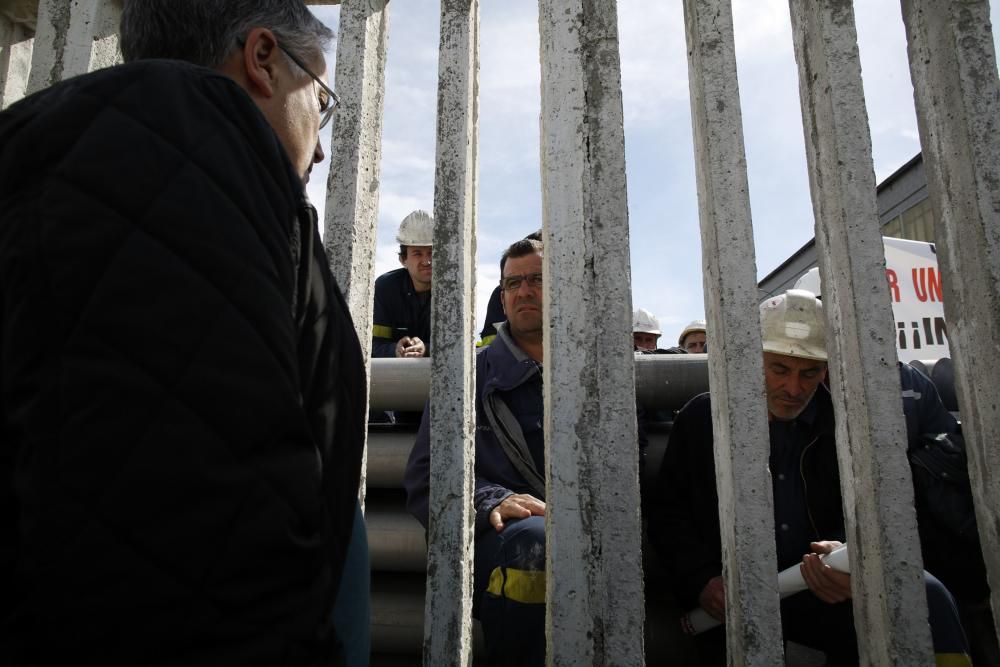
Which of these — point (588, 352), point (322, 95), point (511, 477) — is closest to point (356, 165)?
point (322, 95)

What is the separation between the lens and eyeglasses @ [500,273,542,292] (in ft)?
10.3

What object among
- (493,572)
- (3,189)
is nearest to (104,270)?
(3,189)

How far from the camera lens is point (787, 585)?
7.81 feet

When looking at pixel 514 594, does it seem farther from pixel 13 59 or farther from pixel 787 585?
pixel 13 59

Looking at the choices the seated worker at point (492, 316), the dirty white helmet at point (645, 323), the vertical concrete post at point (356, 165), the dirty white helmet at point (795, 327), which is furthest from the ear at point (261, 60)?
the dirty white helmet at point (645, 323)

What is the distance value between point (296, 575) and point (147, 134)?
56cm

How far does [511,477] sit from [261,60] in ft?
6.23

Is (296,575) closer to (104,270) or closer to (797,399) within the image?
(104,270)

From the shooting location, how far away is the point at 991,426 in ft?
5.08

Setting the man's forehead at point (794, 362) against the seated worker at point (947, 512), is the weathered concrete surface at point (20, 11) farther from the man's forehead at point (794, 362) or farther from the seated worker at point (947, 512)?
the seated worker at point (947, 512)

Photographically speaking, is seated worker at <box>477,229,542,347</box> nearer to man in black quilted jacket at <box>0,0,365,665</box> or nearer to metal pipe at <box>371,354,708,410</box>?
metal pipe at <box>371,354,708,410</box>

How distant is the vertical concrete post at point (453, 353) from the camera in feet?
5.16

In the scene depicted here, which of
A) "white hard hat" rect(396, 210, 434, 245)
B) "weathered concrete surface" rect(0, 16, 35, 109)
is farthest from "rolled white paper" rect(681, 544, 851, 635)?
"weathered concrete surface" rect(0, 16, 35, 109)

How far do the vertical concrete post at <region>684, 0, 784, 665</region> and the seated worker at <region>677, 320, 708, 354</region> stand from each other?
5501mm
